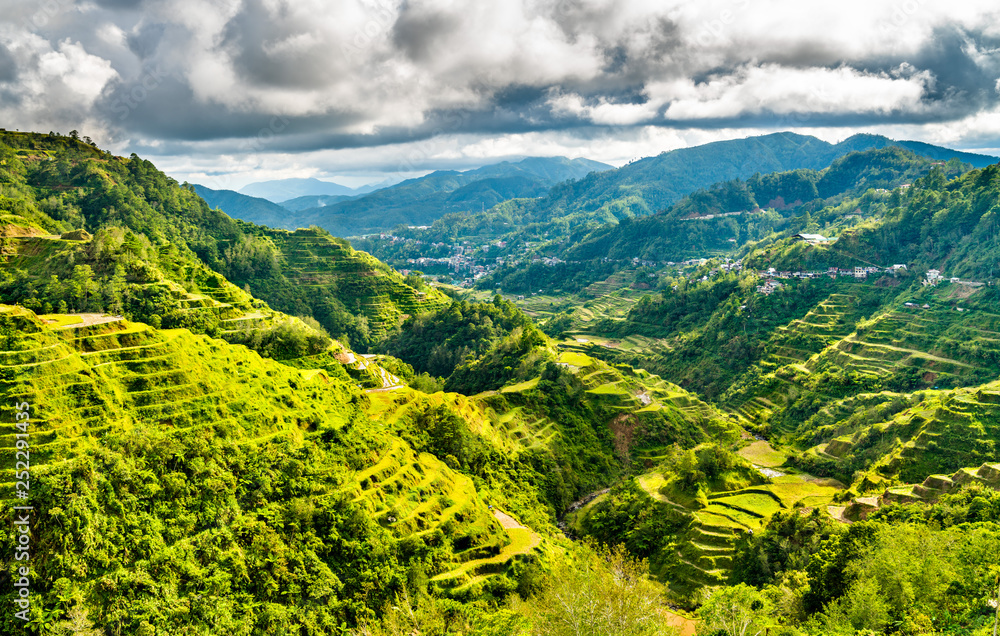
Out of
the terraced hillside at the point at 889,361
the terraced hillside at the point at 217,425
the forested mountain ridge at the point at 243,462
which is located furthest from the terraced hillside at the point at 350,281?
the terraced hillside at the point at 217,425

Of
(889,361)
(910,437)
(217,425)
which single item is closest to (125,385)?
(217,425)

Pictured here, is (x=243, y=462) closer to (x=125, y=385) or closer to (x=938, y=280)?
(x=125, y=385)

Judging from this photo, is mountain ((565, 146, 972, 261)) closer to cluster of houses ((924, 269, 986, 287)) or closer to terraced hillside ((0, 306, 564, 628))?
cluster of houses ((924, 269, 986, 287))

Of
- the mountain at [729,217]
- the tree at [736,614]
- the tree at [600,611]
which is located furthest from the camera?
the mountain at [729,217]

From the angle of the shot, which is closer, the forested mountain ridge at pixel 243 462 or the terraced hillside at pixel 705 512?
the forested mountain ridge at pixel 243 462

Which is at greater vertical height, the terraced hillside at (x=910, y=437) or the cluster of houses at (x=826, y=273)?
the cluster of houses at (x=826, y=273)

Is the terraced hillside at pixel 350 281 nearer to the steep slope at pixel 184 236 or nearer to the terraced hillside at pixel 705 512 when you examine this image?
the steep slope at pixel 184 236

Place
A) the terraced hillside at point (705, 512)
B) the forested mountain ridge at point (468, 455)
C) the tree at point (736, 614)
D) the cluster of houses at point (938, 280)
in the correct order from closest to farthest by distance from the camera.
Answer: the tree at point (736, 614) < the forested mountain ridge at point (468, 455) < the terraced hillside at point (705, 512) < the cluster of houses at point (938, 280)

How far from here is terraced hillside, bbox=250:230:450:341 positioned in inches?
3777

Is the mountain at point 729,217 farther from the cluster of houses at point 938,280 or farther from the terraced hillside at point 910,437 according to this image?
the terraced hillside at point 910,437

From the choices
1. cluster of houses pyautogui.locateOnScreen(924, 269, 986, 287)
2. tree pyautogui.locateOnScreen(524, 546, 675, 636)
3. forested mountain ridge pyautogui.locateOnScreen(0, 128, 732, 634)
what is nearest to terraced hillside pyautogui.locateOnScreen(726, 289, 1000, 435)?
cluster of houses pyautogui.locateOnScreen(924, 269, 986, 287)

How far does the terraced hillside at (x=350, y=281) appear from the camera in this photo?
95.9 m

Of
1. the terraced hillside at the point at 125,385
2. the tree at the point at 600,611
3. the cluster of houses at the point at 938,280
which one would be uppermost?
the terraced hillside at the point at 125,385

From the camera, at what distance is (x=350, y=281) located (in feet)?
329
